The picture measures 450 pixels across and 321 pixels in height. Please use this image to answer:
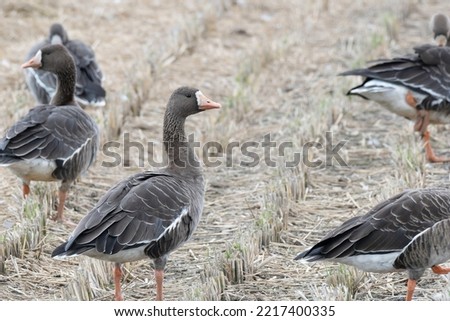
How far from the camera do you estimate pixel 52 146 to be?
27.0 feet

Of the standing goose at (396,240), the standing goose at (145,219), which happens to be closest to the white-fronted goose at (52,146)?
the standing goose at (145,219)

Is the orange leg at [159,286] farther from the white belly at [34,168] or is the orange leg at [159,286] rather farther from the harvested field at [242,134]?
the white belly at [34,168]

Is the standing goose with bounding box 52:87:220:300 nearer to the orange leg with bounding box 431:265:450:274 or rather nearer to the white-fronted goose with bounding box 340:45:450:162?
the orange leg with bounding box 431:265:450:274

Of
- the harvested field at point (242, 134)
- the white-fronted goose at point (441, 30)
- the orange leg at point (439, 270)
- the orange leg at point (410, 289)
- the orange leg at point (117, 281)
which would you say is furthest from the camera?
the white-fronted goose at point (441, 30)

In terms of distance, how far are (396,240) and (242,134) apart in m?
4.48

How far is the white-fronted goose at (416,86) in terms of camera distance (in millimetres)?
9922

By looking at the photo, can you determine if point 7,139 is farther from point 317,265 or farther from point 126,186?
point 317,265

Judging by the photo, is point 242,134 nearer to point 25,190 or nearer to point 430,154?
point 430,154

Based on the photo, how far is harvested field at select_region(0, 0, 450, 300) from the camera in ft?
23.5

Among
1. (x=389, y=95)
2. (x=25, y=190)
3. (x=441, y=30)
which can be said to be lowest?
(x=25, y=190)

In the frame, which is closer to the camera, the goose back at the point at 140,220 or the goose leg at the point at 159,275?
the goose back at the point at 140,220

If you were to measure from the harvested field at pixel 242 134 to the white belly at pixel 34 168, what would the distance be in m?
→ 0.27

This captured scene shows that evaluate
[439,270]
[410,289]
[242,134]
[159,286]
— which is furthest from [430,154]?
[159,286]
